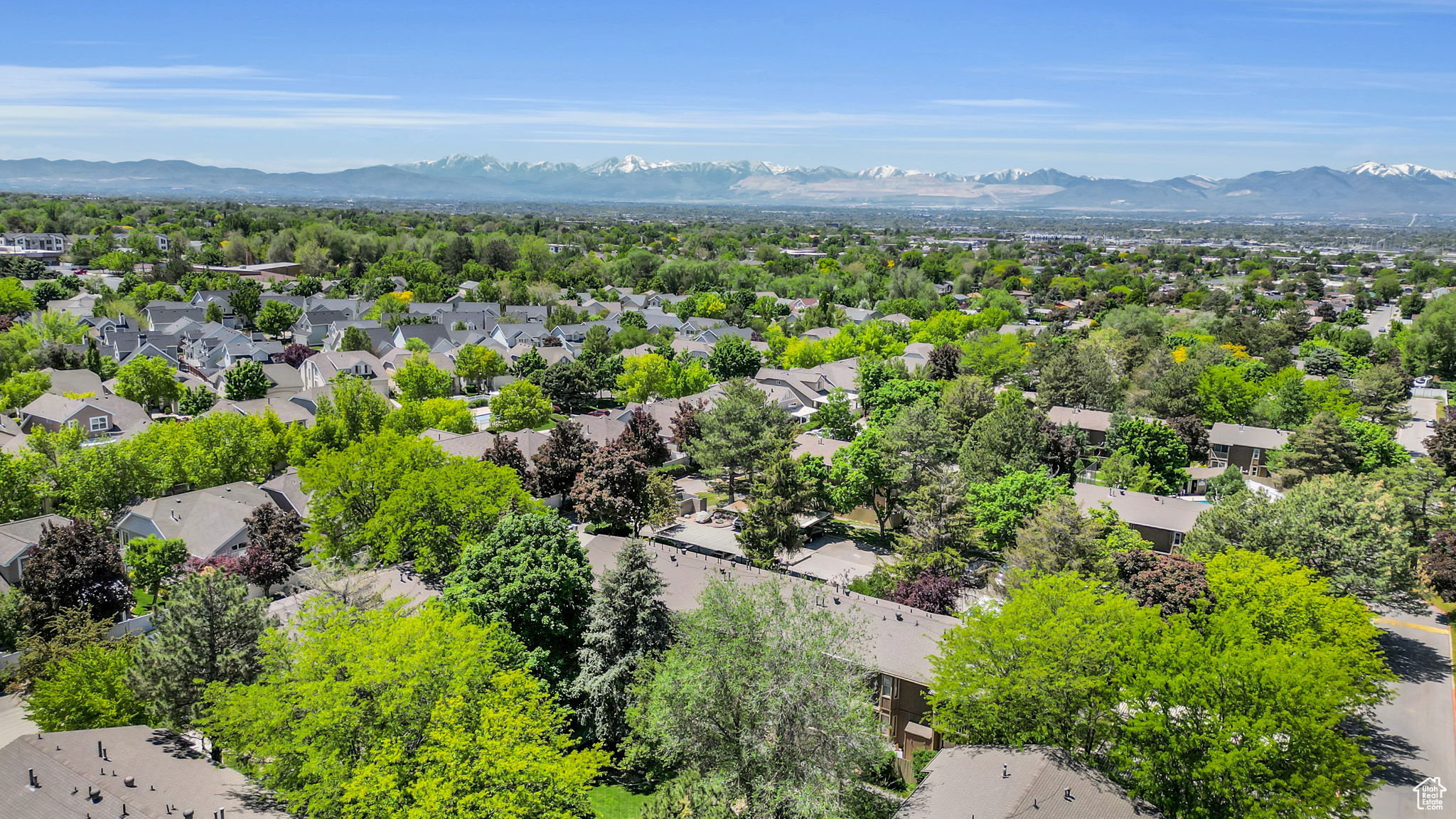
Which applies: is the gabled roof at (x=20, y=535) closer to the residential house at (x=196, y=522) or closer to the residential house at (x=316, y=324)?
the residential house at (x=196, y=522)

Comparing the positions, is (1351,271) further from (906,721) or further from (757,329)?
(906,721)

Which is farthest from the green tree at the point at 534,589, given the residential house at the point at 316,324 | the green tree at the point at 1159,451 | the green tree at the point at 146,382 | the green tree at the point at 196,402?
the residential house at the point at 316,324

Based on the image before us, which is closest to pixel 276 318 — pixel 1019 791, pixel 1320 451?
pixel 1320 451

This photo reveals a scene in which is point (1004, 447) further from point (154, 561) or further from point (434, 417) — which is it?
point (154, 561)

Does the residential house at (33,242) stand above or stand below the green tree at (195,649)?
above

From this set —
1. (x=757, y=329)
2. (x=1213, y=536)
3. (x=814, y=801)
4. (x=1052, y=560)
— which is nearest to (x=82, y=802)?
(x=814, y=801)

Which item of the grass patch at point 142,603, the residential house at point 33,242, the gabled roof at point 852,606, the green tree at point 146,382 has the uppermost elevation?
the residential house at point 33,242

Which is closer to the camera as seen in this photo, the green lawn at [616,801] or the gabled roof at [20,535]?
the green lawn at [616,801]
